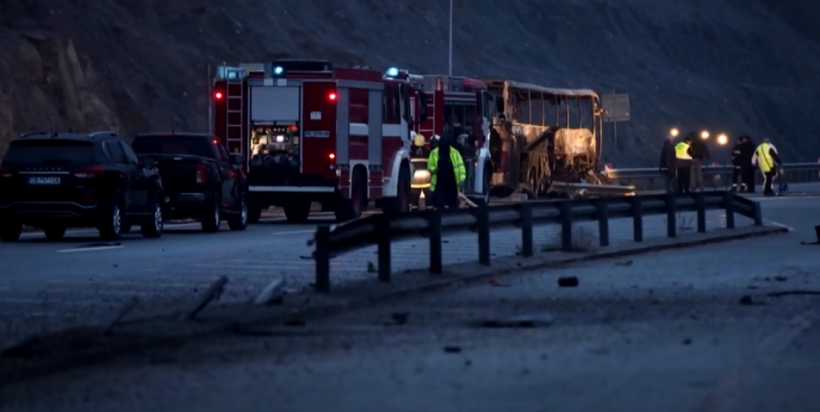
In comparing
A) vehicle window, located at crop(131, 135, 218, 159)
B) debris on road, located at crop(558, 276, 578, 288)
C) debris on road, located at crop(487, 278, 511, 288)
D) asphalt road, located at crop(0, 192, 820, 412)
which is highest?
vehicle window, located at crop(131, 135, 218, 159)

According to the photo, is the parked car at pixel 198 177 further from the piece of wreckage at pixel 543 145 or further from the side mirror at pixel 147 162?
the piece of wreckage at pixel 543 145

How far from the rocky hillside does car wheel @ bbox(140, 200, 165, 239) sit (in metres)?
14.0

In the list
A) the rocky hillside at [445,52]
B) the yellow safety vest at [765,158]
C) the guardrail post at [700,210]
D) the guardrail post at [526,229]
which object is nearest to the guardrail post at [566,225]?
the guardrail post at [526,229]

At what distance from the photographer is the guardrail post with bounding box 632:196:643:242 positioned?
22.4 metres

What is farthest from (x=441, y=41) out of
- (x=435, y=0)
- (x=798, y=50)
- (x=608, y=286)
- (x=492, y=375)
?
(x=492, y=375)

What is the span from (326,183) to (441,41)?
38.3 m

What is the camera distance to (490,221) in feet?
60.9

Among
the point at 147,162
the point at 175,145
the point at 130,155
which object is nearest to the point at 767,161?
the point at 175,145

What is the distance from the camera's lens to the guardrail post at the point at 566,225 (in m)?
20.5

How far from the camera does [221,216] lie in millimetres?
27656

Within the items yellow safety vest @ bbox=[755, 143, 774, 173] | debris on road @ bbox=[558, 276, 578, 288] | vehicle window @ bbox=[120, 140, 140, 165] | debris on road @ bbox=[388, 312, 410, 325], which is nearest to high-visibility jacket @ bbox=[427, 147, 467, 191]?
vehicle window @ bbox=[120, 140, 140, 165]

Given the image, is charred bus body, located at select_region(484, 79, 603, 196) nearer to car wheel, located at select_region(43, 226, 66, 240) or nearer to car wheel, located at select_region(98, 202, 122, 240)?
car wheel, located at select_region(43, 226, 66, 240)

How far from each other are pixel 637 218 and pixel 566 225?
245 centimetres

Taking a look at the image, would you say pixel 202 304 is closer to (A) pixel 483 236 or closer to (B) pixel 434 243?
(B) pixel 434 243
